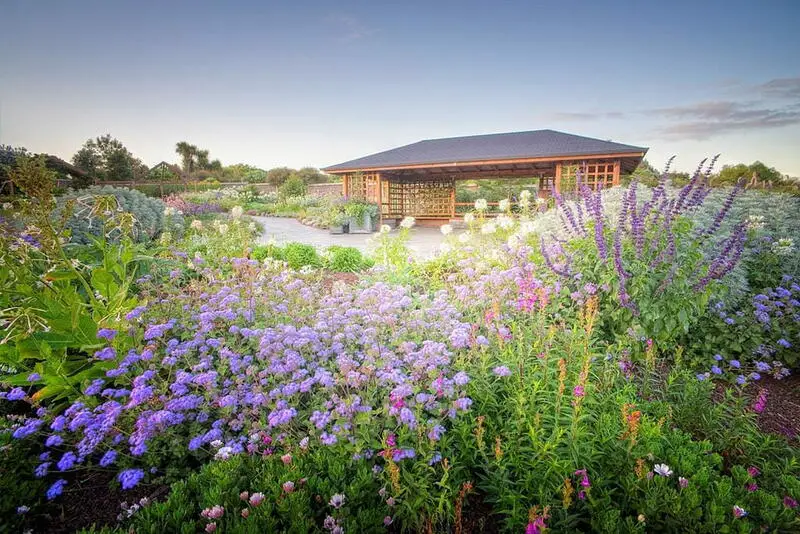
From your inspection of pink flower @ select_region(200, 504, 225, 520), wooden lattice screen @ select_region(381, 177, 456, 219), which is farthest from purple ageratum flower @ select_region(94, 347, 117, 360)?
wooden lattice screen @ select_region(381, 177, 456, 219)

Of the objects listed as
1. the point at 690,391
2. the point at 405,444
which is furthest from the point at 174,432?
the point at 690,391

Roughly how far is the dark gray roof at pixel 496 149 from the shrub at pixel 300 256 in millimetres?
8982

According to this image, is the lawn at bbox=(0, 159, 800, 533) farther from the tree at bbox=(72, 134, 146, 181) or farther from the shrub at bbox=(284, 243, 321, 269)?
the tree at bbox=(72, 134, 146, 181)

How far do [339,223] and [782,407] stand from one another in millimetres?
13226

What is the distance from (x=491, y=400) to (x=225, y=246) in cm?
563

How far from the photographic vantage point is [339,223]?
570 inches

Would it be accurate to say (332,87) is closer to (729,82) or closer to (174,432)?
(729,82)

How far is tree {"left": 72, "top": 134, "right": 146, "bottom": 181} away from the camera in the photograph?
3228 cm

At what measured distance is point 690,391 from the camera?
218 cm

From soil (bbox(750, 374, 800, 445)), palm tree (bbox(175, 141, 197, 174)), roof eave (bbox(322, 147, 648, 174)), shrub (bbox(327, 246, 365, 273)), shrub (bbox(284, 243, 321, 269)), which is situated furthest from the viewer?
palm tree (bbox(175, 141, 197, 174))

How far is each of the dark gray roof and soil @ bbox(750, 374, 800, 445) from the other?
1015cm

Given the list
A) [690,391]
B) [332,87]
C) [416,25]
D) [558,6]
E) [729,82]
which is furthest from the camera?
[332,87]

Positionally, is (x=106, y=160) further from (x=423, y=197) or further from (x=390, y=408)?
(x=390, y=408)

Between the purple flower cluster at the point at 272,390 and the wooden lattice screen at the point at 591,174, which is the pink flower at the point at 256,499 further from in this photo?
the wooden lattice screen at the point at 591,174
